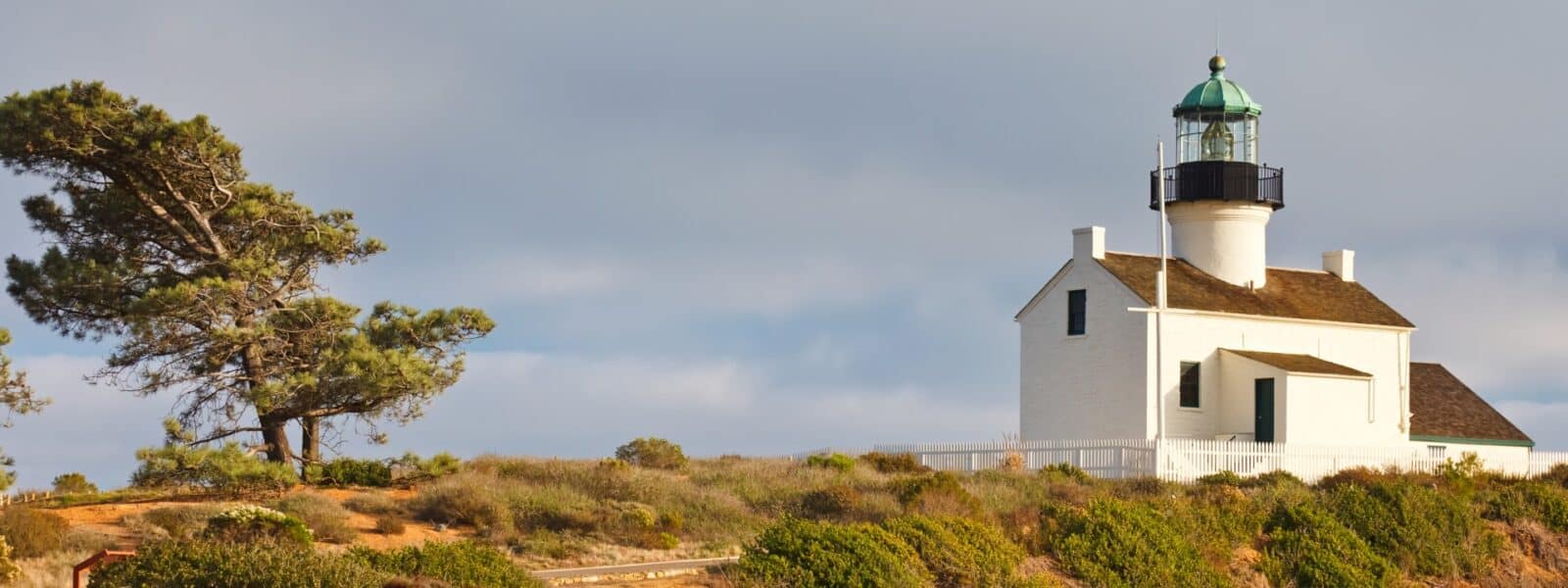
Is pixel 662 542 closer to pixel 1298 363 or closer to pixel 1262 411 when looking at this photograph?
pixel 1262 411

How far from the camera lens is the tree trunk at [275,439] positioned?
25.8 meters

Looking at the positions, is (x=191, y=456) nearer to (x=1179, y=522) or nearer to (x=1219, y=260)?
(x=1179, y=522)

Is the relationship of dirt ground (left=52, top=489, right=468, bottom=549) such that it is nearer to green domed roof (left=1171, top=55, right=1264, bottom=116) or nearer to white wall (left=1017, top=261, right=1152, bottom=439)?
white wall (left=1017, top=261, right=1152, bottom=439)

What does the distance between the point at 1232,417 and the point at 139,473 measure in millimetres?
21388

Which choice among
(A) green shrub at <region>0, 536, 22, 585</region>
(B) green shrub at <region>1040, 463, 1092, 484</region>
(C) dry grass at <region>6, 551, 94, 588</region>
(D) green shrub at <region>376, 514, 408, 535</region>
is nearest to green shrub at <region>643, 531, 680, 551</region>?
(D) green shrub at <region>376, 514, 408, 535</region>

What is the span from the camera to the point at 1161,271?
33219 mm

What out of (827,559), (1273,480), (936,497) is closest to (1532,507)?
(1273,480)

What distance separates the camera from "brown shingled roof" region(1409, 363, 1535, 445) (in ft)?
124

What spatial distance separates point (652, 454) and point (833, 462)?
3.65m

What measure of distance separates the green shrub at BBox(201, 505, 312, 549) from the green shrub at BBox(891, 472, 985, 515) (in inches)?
328

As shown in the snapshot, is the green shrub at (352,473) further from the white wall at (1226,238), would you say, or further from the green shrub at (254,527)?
the white wall at (1226,238)

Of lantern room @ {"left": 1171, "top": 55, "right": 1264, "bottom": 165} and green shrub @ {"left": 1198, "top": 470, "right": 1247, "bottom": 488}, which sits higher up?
lantern room @ {"left": 1171, "top": 55, "right": 1264, "bottom": 165}

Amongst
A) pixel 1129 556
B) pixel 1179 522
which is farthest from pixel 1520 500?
pixel 1129 556

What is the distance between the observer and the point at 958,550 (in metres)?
19.1
